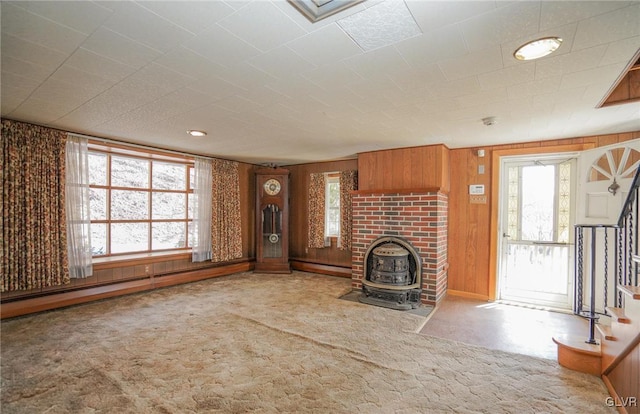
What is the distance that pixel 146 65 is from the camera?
184 centimetres

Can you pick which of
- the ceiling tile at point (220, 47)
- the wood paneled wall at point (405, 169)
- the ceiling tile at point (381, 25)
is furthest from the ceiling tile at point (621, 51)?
the wood paneled wall at point (405, 169)

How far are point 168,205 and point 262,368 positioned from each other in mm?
3663

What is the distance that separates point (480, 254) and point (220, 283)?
161 inches

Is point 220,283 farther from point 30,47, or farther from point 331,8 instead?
point 331,8

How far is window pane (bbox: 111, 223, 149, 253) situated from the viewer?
4268 millimetres

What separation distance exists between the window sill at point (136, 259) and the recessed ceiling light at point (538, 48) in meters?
4.93

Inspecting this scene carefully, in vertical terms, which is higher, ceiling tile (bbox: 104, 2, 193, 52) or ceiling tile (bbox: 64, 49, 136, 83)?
ceiling tile (bbox: 64, 49, 136, 83)

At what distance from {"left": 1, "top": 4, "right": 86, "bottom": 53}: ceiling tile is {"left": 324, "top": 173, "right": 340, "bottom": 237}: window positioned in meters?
4.30

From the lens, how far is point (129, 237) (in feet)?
14.6

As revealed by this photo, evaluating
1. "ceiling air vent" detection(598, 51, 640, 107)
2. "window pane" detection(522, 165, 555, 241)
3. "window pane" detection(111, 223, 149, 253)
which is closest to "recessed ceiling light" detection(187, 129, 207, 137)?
"window pane" detection(111, 223, 149, 253)

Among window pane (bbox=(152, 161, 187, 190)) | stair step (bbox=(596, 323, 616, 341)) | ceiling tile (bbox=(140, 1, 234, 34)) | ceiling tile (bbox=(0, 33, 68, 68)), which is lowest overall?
stair step (bbox=(596, 323, 616, 341))

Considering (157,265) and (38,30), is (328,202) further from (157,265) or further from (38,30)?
(38,30)

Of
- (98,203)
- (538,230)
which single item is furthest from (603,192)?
(98,203)

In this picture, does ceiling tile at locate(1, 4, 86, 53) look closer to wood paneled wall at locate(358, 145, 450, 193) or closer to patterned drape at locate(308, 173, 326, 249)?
wood paneled wall at locate(358, 145, 450, 193)
